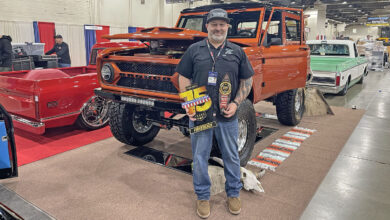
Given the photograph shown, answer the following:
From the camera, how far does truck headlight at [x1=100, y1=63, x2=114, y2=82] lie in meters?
3.63

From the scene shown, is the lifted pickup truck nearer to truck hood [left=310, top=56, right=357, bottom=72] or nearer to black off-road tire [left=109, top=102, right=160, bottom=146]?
black off-road tire [left=109, top=102, right=160, bottom=146]

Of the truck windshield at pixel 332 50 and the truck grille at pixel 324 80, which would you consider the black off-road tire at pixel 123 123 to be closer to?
the truck grille at pixel 324 80

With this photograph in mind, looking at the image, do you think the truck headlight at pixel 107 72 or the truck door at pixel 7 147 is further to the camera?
the truck headlight at pixel 107 72

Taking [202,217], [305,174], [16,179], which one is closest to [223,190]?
[202,217]

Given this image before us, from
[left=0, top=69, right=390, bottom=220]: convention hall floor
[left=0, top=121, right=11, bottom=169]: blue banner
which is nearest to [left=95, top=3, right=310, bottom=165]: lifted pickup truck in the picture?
[left=0, top=69, right=390, bottom=220]: convention hall floor

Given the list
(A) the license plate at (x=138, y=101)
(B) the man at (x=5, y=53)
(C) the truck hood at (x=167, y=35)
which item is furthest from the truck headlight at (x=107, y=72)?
(B) the man at (x=5, y=53)

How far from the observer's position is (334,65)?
25.7ft

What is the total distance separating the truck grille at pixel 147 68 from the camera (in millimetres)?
3279

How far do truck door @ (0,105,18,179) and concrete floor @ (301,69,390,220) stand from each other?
2706mm

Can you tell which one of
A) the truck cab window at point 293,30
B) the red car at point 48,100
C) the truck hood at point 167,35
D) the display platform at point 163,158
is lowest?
the display platform at point 163,158

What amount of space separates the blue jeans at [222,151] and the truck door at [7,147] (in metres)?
1.65

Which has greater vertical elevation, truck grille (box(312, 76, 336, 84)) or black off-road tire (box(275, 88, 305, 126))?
truck grille (box(312, 76, 336, 84))

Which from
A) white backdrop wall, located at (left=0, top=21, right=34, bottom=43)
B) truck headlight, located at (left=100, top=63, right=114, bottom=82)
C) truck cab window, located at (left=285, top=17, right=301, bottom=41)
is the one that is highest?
white backdrop wall, located at (left=0, top=21, right=34, bottom=43)

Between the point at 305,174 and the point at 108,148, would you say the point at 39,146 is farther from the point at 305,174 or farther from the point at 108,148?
the point at 305,174
